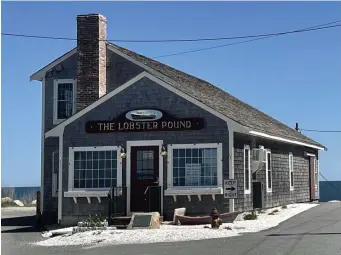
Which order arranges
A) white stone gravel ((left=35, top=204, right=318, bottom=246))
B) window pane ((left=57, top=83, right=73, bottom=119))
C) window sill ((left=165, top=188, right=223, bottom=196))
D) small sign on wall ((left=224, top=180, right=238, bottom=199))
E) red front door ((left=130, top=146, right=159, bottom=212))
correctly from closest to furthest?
white stone gravel ((left=35, top=204, right=318, bottom=246)) < small sign on wall ((left=224, top=180, right=238, bottom=199)) < window sill ((left=165, top=188, right=223, bottom=196)) < red front door ((left=130, top=146, right=159, bottom=212)) < window pane ((left=57, top=83, right=73, bottom=119))

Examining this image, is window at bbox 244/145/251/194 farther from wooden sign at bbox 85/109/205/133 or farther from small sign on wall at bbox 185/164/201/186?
wooden sign at bbox 85/109/205/133

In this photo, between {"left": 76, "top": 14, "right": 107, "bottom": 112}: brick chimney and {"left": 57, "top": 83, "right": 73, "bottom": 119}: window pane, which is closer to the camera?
{"left": 76, "top": 14, "right": 107, "bottom": 112}: brick chimney

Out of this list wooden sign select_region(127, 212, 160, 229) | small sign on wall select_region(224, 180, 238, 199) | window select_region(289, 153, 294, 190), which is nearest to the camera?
wooden sign select_region(127, 212, 160, 229)

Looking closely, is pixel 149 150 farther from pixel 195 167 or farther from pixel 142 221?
pixel 142 221

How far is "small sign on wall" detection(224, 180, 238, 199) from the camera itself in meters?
17.7

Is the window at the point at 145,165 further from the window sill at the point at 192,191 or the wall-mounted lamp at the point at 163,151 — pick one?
the window sill at the point at 192,191

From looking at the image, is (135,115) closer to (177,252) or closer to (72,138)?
(72,138)

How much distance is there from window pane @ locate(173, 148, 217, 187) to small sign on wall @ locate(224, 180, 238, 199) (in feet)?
2.80

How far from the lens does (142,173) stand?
19094 millimetres

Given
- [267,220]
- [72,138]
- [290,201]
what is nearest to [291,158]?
[290,201]

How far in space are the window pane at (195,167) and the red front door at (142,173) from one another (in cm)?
66

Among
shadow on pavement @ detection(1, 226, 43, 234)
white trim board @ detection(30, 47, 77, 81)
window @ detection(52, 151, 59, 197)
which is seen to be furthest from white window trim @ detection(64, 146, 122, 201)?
white trim board @ detection(30, 47, 77, 81)

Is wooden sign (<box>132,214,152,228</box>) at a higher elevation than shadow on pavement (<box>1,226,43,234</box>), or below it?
higher

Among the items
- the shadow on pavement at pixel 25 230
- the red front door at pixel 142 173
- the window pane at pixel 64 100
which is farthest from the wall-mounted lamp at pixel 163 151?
the window pane at pixel 64 100
